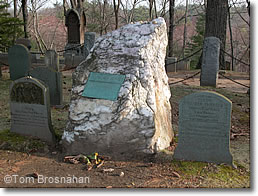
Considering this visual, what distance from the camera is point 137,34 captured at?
453 cm

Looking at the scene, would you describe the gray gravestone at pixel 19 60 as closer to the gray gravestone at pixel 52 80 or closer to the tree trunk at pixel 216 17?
the gray gravestone at pixel 52 80

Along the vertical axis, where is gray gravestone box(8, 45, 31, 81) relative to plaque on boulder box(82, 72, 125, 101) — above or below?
above

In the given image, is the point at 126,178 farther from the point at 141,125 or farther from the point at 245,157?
the point at 245,157

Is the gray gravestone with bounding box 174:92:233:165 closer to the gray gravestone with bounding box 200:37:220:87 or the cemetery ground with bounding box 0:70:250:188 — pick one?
the cemetery ground with bounding box 0:70:250:188

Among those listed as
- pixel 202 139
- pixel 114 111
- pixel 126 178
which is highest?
pixel 114 111

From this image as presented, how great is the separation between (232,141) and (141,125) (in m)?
1.99

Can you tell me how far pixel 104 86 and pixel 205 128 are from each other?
1.56 m

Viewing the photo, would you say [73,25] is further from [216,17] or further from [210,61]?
[210,61]

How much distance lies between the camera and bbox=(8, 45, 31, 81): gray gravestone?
9.38 metres

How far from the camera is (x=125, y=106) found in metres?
3.95

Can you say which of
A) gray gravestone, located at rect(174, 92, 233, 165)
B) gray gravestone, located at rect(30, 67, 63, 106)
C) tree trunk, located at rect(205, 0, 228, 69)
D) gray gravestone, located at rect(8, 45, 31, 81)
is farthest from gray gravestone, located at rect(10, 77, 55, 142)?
tree trunk, located at rect(205, 0, 228, 69)

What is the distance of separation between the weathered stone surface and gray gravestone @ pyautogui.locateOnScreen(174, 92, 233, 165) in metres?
0.40

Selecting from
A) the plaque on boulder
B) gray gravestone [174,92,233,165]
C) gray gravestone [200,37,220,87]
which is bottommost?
gray gravestone [174,92,233,165]

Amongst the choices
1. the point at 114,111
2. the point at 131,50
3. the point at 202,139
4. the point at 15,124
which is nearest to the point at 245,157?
the point at 202,139
